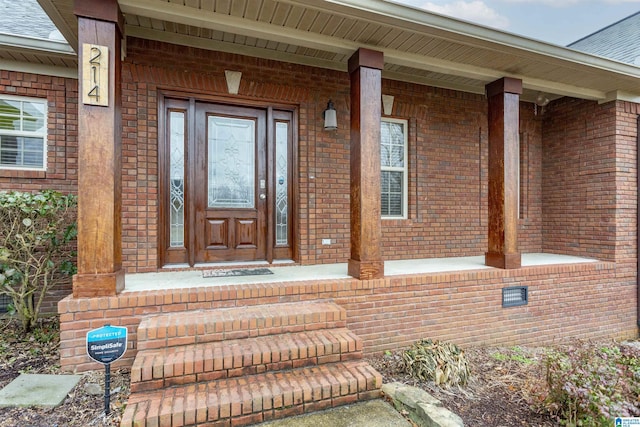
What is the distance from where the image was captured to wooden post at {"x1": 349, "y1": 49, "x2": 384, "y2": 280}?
11.4ft

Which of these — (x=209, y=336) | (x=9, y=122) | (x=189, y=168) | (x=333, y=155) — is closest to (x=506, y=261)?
(x=333, y=155)

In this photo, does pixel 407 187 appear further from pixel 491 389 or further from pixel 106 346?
pixel 106 346

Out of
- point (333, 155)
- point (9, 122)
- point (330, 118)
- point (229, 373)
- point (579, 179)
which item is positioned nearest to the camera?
point (229, 373)

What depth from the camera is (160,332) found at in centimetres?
251

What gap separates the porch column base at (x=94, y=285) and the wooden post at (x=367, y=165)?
7.02 ft

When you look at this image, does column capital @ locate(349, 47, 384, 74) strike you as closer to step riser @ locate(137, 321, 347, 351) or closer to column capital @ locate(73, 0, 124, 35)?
column capital @ locate(73, 0, 124, 35)

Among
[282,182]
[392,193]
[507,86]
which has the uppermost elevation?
[507,86]

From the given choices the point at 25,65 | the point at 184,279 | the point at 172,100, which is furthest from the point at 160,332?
the point at 25,65

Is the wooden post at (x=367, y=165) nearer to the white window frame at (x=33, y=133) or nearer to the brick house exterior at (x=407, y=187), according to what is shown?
the brick house exterior at (x=407, y=187)

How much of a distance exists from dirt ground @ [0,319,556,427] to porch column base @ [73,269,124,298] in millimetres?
604

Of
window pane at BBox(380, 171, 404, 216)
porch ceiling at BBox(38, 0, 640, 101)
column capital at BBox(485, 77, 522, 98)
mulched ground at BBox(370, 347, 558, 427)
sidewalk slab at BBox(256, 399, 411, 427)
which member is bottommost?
mulched ground at BBox(370, 347, 558, 427)

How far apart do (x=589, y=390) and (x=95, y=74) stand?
415cm

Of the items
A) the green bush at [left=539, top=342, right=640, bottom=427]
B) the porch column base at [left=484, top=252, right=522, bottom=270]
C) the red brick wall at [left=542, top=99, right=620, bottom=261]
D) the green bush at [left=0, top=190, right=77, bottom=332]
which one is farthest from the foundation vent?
the green bush at [left=0, top=190, right=77, bottom=332]

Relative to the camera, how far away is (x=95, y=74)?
2701mm
